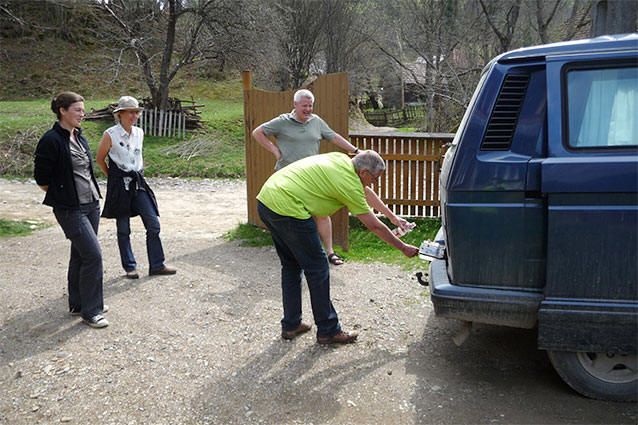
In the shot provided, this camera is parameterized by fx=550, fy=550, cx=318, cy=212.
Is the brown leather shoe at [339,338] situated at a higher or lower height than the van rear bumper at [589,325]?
lower

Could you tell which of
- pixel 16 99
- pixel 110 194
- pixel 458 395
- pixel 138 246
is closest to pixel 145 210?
pixel 110 194

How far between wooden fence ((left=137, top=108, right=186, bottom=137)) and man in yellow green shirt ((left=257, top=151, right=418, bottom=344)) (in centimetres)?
1538

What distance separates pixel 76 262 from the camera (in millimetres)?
4816

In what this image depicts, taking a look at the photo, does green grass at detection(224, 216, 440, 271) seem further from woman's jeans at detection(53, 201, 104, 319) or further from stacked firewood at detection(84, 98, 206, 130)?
stacked firewood at detection(84, 98, 206, 130)

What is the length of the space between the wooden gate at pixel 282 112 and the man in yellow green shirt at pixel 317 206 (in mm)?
2618

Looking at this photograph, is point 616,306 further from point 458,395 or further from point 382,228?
point 382,228

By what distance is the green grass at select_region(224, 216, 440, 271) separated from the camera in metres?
6.62

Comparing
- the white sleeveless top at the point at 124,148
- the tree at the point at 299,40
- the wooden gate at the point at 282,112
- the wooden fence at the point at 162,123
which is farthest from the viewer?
the tree at the point at 299,40

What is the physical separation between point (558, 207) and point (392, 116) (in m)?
36.0

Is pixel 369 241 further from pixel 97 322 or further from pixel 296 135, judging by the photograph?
pixel 97 322

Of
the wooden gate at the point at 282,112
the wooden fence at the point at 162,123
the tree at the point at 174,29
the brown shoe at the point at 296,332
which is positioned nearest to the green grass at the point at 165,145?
the wooden fence at the point at 162,123

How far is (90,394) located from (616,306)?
10.9ft

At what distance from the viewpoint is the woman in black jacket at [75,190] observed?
443 centimetres

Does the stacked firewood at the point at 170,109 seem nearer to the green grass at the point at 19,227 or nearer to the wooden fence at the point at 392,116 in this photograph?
the green grass at the point at 19,227
